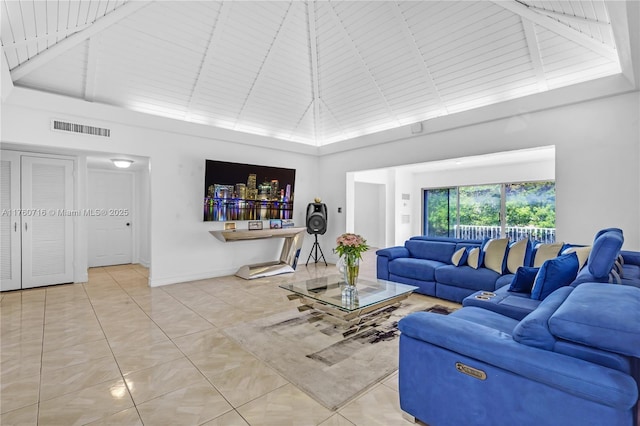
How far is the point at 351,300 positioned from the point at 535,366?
5.94 ft

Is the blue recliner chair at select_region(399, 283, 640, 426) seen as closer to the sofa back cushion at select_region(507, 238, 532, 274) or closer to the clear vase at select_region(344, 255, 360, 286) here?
the clear vase at select_region(344, 255, 360, 286)

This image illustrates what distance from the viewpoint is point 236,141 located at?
5.97 m

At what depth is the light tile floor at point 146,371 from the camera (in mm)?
1922

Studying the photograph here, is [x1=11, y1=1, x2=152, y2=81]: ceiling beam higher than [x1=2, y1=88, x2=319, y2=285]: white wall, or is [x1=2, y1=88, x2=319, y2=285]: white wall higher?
[x1=11, y1=1, x2=152, y2=81]: ceiling beam

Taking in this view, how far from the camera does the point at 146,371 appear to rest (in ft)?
7.97

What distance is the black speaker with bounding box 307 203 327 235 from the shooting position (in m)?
6.71

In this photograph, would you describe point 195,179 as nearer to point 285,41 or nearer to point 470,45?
point 285,41

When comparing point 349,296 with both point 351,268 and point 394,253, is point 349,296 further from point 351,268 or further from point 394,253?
point 394,253

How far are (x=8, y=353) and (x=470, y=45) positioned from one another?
19.8ft

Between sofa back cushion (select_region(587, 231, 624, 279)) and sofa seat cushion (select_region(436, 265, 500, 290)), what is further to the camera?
sofa seat cushion (select_region(436, 265, 500, 290))

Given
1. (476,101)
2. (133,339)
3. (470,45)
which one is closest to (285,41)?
(470,45)

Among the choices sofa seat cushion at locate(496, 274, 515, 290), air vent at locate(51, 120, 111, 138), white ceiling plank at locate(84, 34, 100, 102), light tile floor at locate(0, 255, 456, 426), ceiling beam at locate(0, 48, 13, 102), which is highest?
white ceiling plank at locate(84, 34, 100, 102)

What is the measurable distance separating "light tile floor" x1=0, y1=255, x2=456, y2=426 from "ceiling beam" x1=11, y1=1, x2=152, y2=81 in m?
3.04

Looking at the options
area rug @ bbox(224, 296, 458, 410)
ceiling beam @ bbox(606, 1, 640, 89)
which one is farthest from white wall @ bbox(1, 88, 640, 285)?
area rug @ bbox(224, 296, 458, 410)
